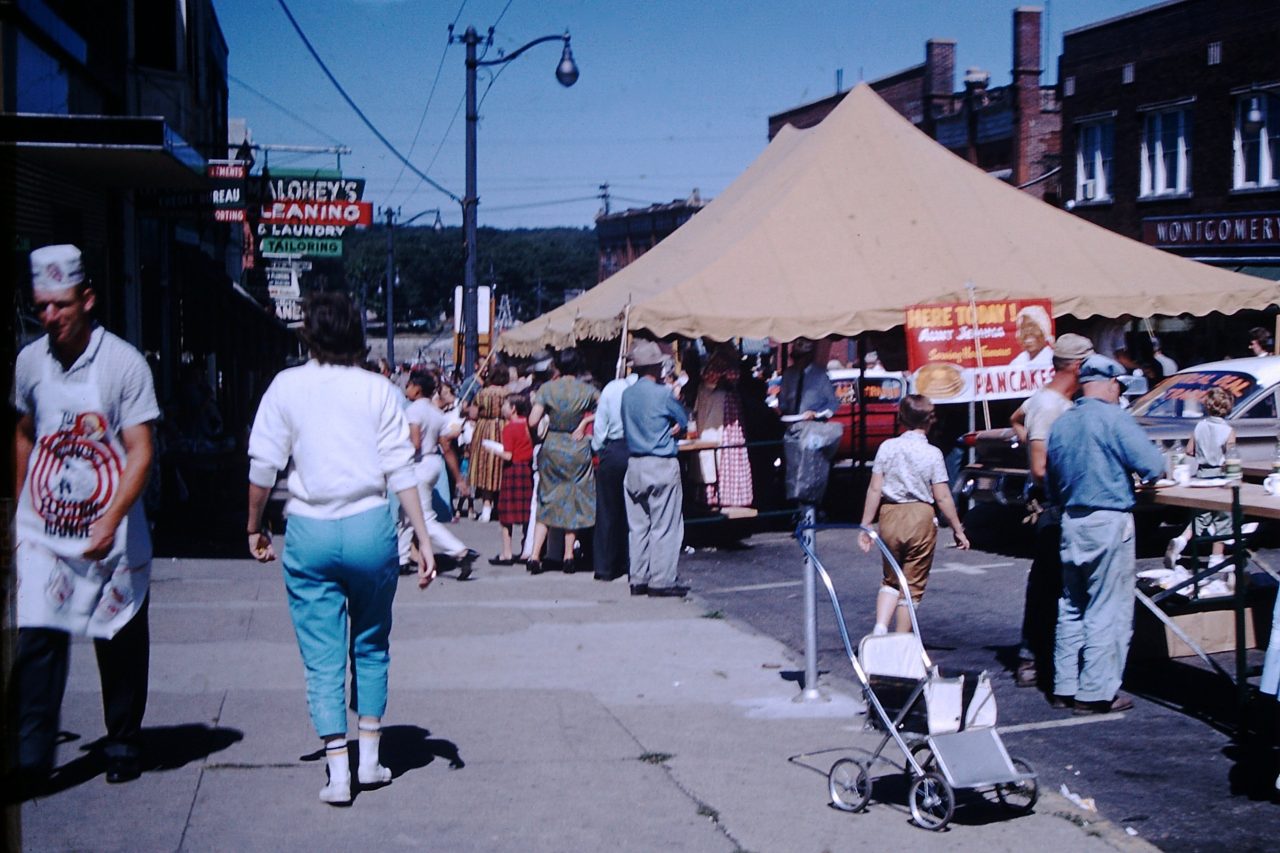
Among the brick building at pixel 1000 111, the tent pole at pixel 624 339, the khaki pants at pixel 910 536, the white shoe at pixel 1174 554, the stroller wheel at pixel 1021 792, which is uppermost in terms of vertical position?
the brick building at pixel 1000 111

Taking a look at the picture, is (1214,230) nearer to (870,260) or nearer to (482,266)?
(870,260)

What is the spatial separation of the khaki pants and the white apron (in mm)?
4208

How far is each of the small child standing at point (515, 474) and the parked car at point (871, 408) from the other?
5532 mm

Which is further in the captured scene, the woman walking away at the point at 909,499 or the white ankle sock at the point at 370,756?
the woman walking away at the point at 909,499

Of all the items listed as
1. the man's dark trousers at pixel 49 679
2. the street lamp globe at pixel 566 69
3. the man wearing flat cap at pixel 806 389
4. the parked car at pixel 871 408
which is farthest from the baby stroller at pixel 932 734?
the street lamp globe at pixel 566 69

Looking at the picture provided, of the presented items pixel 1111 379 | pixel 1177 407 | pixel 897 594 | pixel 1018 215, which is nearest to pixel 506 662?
pixel 897 594

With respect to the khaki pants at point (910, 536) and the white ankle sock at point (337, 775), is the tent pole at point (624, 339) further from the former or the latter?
the white ankle sock at point (337, 775)

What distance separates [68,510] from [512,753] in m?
2.31

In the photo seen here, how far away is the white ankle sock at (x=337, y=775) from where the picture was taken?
18.0 feet

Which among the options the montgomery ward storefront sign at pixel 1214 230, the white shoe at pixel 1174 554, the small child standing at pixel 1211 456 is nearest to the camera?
the small child standing at pixel 1211 456

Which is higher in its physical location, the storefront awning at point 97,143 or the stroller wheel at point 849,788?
the storefront awning at point 97,143

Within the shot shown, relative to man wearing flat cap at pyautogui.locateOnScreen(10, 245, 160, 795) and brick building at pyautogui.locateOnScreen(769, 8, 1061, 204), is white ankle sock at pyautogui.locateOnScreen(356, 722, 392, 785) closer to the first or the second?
man wearing flat cap at pyautogui.locateOnScreen(10, 245, 160, 795)

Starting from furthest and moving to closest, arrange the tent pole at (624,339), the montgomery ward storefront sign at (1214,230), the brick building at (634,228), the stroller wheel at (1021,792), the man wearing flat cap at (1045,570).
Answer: the brick building at (634,228) → the montgomery ward storefront sign at (1214,230) → the tent pole at (624,339) → the man wearing flat cap at (1045,570) → the stroller wheel at (1021,792)

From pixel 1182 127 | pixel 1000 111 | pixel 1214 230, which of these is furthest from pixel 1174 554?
pixel 1000 111
